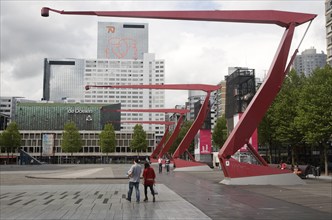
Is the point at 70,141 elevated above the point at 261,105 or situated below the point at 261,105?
below

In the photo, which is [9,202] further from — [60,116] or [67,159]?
[60,116]

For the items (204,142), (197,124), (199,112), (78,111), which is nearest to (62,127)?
(78,111)

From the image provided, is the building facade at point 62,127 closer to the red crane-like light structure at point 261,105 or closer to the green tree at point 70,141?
the green tree at point 70,141

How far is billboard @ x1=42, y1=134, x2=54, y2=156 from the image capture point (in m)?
123

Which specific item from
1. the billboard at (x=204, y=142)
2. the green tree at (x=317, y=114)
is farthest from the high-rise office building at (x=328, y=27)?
the green tree at (x=317, y=114)

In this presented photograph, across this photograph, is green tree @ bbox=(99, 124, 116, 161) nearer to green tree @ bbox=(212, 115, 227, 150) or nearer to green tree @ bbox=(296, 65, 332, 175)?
green tree @ bbox=(212, 115, 227, 150)

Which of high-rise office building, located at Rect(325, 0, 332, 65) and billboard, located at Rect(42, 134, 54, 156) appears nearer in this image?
high-rise office building, located at Rect(325, 0, 332, 65)

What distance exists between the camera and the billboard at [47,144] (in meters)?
123

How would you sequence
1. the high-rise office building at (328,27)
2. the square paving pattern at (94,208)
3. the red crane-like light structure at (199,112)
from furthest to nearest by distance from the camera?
the high-rise office building at (328,27) < the red crane-like light structure at (199,112) < the square paving pattern at (94,208)

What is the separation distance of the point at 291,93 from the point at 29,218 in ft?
134

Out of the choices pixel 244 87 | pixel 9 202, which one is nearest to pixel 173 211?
pixel 9 202

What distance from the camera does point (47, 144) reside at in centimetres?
12356

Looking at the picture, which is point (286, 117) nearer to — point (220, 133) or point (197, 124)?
point (197, 124)

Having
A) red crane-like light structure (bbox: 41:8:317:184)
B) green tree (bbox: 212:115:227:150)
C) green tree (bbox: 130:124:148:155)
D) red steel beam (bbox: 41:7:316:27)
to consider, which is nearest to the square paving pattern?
red steel beam (bbox: 41:7:316:27)
